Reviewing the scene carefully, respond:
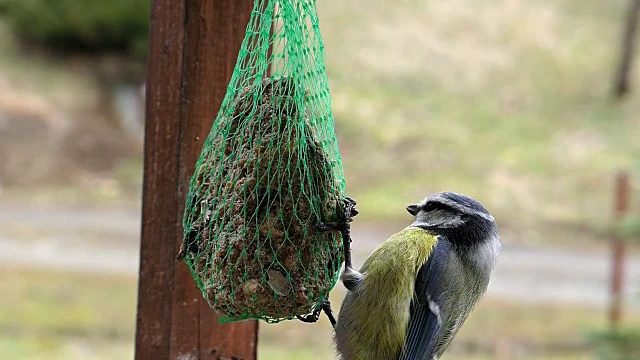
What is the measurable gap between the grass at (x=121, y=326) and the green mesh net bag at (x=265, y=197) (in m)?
6.67

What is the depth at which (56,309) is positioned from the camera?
10.7m

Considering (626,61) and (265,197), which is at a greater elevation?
(626,61)

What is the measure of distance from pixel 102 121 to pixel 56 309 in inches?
349

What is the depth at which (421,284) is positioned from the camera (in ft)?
11.7

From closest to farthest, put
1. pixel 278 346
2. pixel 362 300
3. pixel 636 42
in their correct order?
1. pixel 362 300
2. pixel 278 346
3. pixel 636 42

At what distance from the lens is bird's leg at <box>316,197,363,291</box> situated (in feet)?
9.51

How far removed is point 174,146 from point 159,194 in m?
0.17

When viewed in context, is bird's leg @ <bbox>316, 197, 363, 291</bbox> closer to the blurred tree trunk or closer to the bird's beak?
the bird's beak

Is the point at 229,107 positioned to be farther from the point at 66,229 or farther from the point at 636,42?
the point at 636,42

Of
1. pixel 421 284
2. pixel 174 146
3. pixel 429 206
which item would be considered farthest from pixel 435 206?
pixel 174 146

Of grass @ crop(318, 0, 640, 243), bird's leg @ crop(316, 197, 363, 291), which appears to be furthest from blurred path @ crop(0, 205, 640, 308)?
bird's leg @ crop(316, 197, 363, 291)

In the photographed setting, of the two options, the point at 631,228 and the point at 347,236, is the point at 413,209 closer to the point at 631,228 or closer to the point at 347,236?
the point at 347,236

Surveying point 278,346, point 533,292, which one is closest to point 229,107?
point 278,346

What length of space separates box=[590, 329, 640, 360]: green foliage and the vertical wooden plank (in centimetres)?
576
